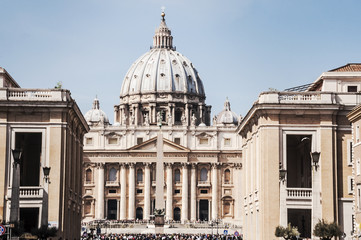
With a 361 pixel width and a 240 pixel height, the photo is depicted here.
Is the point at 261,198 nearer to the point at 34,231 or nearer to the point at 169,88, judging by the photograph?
the point at 34,231

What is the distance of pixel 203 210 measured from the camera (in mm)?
158125

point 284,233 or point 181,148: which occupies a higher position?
point 181,148

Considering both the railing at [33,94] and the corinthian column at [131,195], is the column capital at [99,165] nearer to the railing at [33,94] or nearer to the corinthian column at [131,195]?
the corinthian column at [131,195]

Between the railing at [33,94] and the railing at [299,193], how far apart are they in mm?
17234

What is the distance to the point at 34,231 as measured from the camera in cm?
5191

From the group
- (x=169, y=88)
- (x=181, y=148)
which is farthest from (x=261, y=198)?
(x=169, y=88)

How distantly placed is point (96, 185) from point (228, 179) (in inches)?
891

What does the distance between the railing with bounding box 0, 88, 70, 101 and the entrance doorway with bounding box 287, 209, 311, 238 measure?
19428 mm

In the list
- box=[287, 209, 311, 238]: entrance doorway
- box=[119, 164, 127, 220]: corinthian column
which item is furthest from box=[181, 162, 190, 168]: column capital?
box=[287, 209, 311, 238]: entrance doorway

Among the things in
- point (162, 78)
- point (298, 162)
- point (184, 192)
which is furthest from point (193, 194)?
point (298, 162)

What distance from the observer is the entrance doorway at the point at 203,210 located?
15762cm

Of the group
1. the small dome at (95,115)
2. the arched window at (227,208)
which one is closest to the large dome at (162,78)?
the small dome at (95,115)

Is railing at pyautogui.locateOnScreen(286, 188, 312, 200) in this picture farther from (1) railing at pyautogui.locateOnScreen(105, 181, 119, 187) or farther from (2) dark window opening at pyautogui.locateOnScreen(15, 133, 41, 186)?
(1) railing at pyautogui.locateOnScreen(105, 181, 119, 187)

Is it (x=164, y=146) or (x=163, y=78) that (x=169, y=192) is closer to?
(x=164, y=146)
